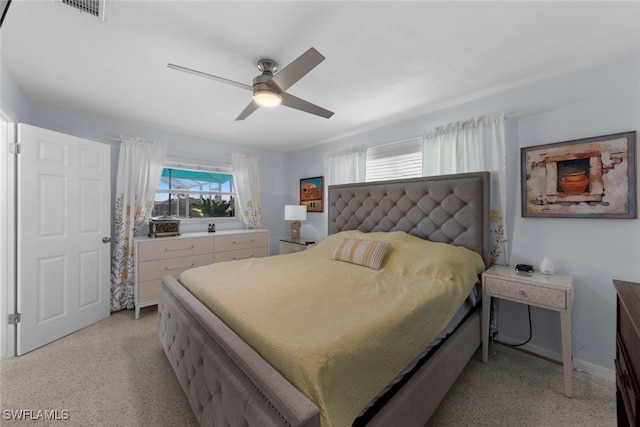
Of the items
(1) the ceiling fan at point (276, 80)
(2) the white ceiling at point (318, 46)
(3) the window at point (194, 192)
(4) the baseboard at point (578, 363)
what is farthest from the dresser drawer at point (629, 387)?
(3) the window at point (194, 192)

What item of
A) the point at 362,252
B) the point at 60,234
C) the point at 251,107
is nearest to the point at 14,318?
the point at 60,234

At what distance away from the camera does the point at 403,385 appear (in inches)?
52.4

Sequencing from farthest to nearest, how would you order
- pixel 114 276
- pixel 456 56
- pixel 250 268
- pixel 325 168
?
pixel 325 168 → pixel 114 276 → pixel 250 268 → pixel 456 56

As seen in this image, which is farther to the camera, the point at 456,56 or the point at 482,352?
the point at 482,352

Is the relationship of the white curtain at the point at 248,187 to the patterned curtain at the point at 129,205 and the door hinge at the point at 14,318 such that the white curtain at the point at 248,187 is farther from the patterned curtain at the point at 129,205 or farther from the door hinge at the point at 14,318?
the door hinge at the point at 14,318

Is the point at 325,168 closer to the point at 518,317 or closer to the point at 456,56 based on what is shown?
the point at 456,56

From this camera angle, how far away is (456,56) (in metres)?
1.92

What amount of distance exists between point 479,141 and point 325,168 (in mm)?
2183

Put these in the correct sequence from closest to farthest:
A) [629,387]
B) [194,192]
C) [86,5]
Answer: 1. [629,387]
2. [86,5]
3. [194,192]

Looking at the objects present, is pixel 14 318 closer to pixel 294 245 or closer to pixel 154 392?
pixel 154 392

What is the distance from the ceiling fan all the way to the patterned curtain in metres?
2.18

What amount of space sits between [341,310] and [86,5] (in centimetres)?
228

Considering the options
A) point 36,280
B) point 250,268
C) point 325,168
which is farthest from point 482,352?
point 36,280

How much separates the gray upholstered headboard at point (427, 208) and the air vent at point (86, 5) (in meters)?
2.82
